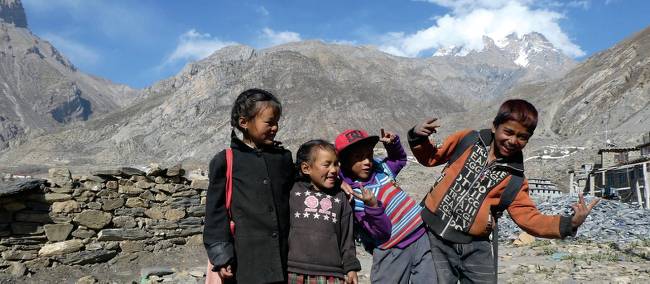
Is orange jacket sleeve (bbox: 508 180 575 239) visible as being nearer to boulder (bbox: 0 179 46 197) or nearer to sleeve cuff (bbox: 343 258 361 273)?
sleeve cuff (bbox: 343 258 361 273)

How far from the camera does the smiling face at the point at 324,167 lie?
296 centimetres

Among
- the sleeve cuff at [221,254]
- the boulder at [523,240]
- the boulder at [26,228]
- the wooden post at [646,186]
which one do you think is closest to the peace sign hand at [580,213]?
the sleeve cuff at [221,254]

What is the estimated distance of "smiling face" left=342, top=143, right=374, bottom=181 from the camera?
9.98 feet

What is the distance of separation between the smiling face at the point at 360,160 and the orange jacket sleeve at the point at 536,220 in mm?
880

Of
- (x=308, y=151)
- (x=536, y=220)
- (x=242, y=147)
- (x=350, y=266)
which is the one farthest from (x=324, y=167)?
(x=536, y=220)

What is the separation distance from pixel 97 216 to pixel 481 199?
20.6 ft

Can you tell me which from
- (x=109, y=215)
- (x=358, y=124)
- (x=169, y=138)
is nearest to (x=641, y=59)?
(x=358, y=124)

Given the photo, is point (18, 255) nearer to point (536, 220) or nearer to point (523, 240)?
point (536, 220)

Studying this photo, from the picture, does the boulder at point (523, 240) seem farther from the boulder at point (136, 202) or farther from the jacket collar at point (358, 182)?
the jacket collar at point (358, 182)

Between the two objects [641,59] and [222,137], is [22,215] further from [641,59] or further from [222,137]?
[222,137]

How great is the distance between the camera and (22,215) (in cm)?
668


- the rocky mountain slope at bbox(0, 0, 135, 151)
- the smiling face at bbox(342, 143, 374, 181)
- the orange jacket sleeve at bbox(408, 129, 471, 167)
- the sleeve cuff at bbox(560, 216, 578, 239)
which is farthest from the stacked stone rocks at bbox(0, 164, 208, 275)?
the rocky mountain slope at bbox(0, 0, 135, 151)

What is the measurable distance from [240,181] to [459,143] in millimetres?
1370

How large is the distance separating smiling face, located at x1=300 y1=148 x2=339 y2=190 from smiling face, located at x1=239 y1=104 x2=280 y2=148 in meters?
0.30
